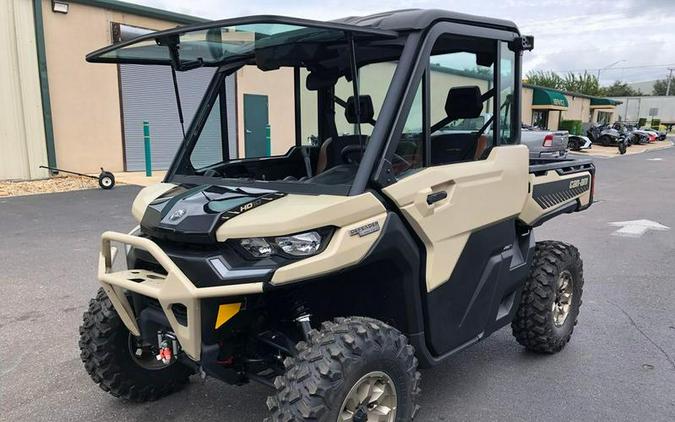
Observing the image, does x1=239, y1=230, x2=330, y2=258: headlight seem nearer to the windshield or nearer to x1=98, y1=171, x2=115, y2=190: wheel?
the windshield

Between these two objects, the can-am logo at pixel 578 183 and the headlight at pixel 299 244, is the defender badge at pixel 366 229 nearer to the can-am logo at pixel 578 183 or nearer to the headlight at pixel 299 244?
the headlight at pixel 299 244

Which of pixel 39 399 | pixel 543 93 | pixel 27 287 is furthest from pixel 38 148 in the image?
pixel 543 93

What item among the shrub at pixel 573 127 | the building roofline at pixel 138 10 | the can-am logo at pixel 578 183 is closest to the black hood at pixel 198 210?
the can-am logo at pixel 578 183

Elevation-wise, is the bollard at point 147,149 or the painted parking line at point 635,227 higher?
the bollard at point 147,149

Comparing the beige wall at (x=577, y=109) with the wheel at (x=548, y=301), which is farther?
the beige wall at (x=577, y=109)

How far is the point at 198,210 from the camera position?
101 inches

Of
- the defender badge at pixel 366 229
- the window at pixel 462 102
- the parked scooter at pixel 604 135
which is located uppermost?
the window at pixel 462 102

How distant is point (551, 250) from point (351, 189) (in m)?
2.21

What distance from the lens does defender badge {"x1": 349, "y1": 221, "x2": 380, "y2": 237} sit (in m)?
2.48

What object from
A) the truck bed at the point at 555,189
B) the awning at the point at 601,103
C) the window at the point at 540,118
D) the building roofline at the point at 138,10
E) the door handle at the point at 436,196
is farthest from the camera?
the awning at the point at 601,103

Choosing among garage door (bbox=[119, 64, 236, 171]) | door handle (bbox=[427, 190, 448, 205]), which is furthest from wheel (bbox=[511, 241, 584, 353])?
garage door (bbox=[119, 64, 236, 171])

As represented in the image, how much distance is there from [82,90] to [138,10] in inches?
101

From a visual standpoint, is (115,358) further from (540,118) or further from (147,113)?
(540,118)

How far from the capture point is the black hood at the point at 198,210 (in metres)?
2.44
